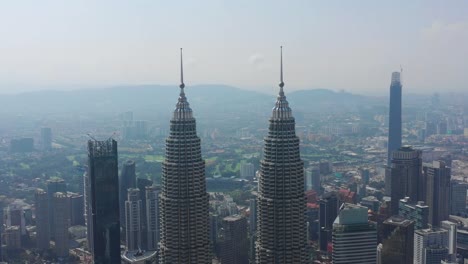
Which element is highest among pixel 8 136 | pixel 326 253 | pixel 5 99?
pixel 5 99

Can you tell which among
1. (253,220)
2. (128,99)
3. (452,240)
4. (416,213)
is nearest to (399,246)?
(452,240)

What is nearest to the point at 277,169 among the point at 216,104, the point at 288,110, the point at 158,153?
the point at 288,110

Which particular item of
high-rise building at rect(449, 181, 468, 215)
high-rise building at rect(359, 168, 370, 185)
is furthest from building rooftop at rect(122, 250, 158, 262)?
high-rise building at rect(359, 168, 370, 185)

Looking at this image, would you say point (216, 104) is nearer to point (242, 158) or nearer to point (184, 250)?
point (242, 158)

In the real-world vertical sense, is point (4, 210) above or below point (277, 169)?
below

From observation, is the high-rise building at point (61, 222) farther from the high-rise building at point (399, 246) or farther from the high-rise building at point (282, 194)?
the high-rise building at point (399, 246)

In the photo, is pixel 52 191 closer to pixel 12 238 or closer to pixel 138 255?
pixel 12 238

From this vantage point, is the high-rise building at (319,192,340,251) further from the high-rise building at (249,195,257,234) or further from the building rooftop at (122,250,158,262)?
the building rooftop at (122,250,158,262)
